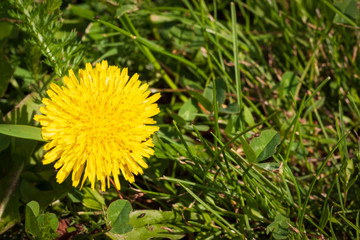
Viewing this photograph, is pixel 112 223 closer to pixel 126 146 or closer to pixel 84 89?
pixel 126 146

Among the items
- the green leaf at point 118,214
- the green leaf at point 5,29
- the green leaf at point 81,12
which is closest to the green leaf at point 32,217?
the green leaf at point 118,214

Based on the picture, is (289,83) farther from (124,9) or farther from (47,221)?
(47,221)

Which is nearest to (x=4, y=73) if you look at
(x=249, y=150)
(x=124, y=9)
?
(x=124, y=9)

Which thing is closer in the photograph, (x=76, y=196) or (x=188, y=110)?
(x=76, y=196)

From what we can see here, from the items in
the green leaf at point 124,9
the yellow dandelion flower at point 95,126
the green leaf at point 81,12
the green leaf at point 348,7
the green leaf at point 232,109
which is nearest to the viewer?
the yellow dandelion flower at point 95,126

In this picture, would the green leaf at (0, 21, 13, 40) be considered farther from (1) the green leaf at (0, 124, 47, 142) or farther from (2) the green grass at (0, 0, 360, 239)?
(1) the green leaf at (0, 124, 47, 142)

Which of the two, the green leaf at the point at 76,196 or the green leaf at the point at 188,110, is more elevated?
the green leaf at the point at 188,110

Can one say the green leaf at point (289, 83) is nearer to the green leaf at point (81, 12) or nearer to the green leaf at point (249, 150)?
the green leaf at point (249, 150)
